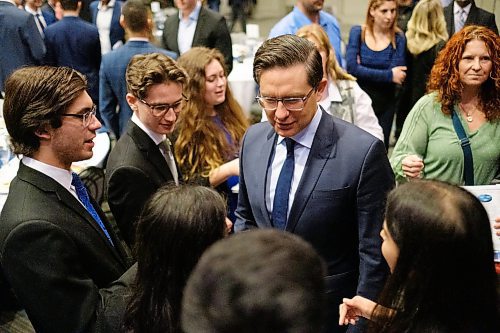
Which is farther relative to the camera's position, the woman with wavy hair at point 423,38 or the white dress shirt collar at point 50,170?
the woman with wavy hair at point 423,38

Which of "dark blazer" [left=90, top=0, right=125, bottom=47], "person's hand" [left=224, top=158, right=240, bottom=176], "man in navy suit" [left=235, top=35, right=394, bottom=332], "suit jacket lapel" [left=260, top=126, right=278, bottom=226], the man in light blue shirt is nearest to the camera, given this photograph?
"man in navy suit" [left=235, top=35, right=394, bottom=332]

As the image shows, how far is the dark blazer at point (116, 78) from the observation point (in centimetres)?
405

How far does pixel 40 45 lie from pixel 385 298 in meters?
4.37

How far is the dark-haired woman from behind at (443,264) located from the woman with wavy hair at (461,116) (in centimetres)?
119

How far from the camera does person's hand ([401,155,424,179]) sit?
2.33 meters

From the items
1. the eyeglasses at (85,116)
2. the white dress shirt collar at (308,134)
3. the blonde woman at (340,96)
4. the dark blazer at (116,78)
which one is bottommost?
the dark blazer at (116,78)

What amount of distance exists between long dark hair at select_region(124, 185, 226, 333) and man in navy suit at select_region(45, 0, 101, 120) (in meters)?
3.88

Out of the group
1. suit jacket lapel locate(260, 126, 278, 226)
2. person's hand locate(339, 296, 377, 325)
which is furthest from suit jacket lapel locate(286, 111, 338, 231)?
person's hand locate(339, 296, 377, 325)

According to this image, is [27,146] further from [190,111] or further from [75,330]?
[190,111]

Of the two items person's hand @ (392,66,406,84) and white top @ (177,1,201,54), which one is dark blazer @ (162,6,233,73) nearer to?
white top @ (177,1,201,54)

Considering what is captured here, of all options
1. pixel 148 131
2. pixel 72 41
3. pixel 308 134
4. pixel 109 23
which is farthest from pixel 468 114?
pixel 109 23

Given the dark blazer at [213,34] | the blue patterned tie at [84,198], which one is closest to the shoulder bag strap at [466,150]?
the blue patterned tie at [84,198]

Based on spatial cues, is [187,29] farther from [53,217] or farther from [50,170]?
[53,217]

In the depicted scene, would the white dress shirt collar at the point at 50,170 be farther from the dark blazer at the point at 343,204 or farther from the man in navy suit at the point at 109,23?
the man in navy suit at the point at 109,23
